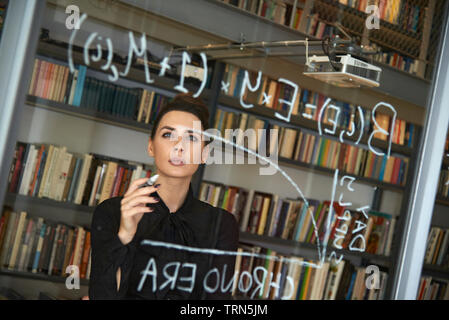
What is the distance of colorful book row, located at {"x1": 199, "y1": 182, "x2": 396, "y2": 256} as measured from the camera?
214cm

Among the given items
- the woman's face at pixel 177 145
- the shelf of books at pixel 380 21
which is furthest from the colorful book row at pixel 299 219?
the shelf of books at pixel 380 21

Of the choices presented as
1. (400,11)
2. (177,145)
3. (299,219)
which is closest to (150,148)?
(177,145)

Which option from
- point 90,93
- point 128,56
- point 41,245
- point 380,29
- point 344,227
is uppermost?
point 380,29

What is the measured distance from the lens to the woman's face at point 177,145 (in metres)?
1.97

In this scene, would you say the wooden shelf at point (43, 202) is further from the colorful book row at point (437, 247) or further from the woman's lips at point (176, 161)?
the colorful book row at point (437, 247)

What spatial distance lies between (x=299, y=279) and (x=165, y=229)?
698mm

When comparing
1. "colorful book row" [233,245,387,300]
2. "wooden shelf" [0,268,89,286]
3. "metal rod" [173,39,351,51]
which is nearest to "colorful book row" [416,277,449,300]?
"colorful book row" [233,245,387,300]

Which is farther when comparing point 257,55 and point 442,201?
point 442,201

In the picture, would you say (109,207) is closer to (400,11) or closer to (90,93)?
(90,93)

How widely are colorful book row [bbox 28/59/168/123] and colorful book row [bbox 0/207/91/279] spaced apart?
0.40 m

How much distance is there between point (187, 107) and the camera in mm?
2018

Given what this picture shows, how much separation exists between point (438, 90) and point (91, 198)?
1.74 m

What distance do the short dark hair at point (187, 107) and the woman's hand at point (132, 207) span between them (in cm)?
18
